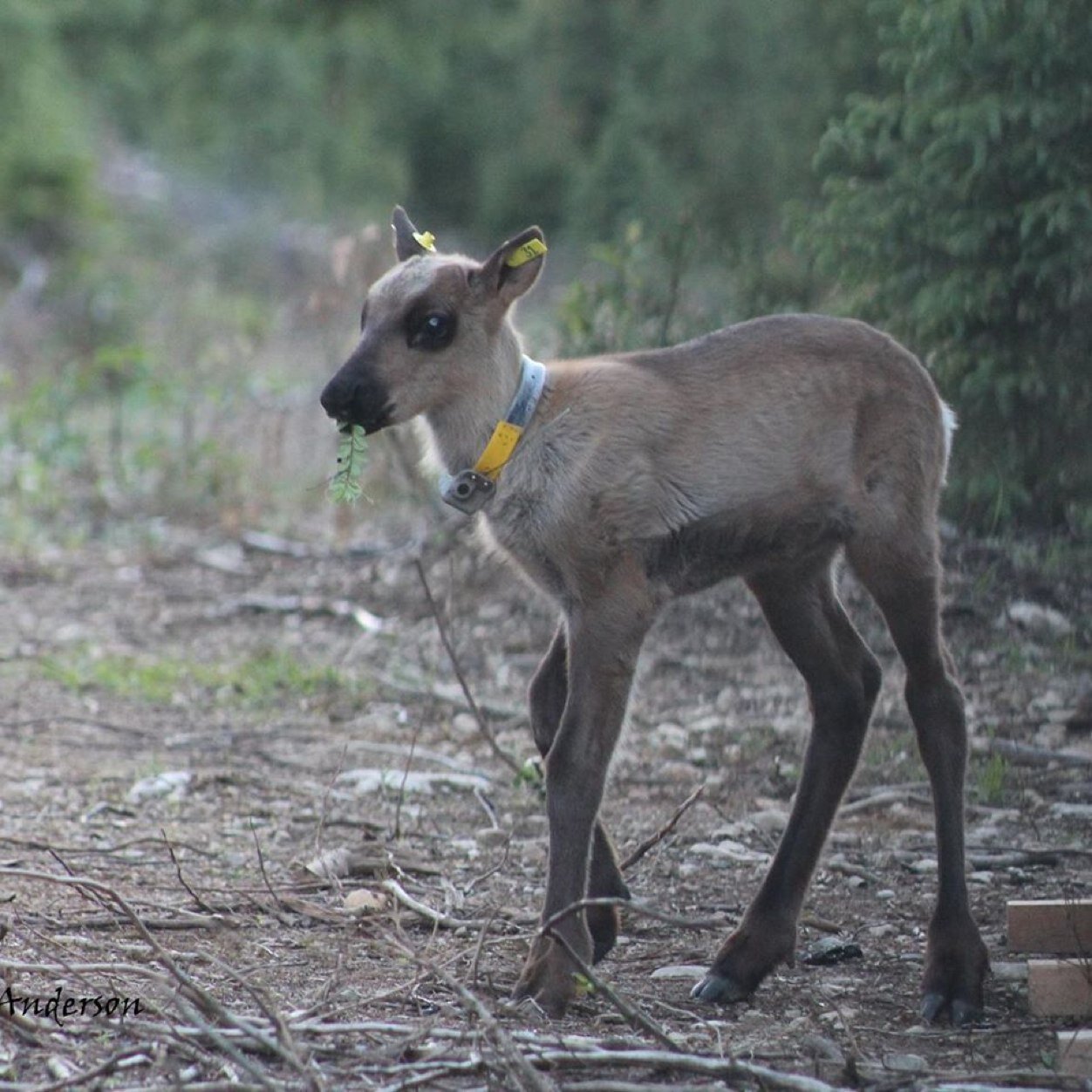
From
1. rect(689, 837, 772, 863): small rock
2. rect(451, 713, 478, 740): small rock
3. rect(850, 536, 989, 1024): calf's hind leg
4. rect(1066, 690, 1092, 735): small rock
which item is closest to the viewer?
rect(850, 536, 989, 1024): calf's hind leg

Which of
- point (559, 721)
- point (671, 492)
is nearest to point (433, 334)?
point (671, 492)

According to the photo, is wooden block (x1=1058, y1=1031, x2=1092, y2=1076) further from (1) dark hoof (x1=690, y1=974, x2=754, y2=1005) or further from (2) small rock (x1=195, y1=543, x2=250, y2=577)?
(2) small rock (x1=195, y1=543, x2=250, y2=577)

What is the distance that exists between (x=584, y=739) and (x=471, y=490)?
29.5 inches

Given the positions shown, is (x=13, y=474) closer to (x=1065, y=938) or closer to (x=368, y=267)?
(x=368, y=267)

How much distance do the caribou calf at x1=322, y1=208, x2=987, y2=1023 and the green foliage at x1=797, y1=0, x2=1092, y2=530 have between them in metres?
1.88

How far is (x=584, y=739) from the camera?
474 centimetres

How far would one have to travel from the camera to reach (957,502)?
7574 millimetres

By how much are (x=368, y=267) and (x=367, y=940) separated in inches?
211

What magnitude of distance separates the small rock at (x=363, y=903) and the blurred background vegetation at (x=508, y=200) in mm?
3040


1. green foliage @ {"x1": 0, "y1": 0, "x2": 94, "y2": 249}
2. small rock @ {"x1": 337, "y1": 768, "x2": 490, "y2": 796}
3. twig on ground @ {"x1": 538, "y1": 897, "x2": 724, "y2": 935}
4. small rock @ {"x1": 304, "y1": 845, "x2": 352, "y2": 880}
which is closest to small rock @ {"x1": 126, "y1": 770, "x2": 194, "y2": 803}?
small rock @ {"x1": 337, "y1": 768, "x2": 490, "y2": 796}

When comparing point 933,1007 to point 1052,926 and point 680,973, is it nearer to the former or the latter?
point 1052,926

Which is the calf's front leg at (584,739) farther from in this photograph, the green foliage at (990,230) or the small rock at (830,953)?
the green foliage at (990,230)

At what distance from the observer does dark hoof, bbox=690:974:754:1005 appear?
186 inches

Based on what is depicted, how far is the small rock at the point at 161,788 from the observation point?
6637 mm
